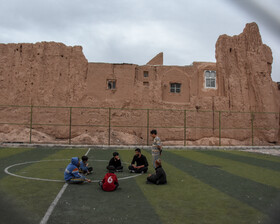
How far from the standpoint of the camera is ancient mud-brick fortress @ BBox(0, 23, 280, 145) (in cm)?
3005

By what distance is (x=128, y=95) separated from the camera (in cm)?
3152

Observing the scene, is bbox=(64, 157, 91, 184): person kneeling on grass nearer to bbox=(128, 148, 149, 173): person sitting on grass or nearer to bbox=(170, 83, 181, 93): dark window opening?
bbox=(128, 148, 149, 173): person sitting on grass

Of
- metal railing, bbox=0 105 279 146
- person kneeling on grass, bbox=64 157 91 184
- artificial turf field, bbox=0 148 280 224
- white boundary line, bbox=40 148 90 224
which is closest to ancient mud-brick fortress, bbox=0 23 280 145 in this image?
metal railing, bbox=0 105 279 146

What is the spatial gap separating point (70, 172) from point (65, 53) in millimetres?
Result: 25877

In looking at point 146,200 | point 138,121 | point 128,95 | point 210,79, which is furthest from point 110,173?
point 210,79

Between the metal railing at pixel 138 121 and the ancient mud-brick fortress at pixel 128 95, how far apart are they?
111 mm

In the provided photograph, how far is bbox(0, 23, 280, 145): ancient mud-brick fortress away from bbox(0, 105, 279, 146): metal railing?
111 mm

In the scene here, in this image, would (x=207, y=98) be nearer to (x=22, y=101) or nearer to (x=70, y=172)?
(x=22, y=101)

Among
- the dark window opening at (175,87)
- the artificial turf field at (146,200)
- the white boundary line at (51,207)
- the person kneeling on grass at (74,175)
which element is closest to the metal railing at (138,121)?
the dark window opening at (175,87)

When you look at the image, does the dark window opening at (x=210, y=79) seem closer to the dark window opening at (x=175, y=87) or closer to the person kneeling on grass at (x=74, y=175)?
the dark window opening at (x=175, y=87)

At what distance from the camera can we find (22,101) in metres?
30.5

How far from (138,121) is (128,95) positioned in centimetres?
332

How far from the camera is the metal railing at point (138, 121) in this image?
29.8 metres

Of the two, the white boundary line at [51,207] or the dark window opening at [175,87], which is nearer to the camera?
the white boundary line at [51,207]
